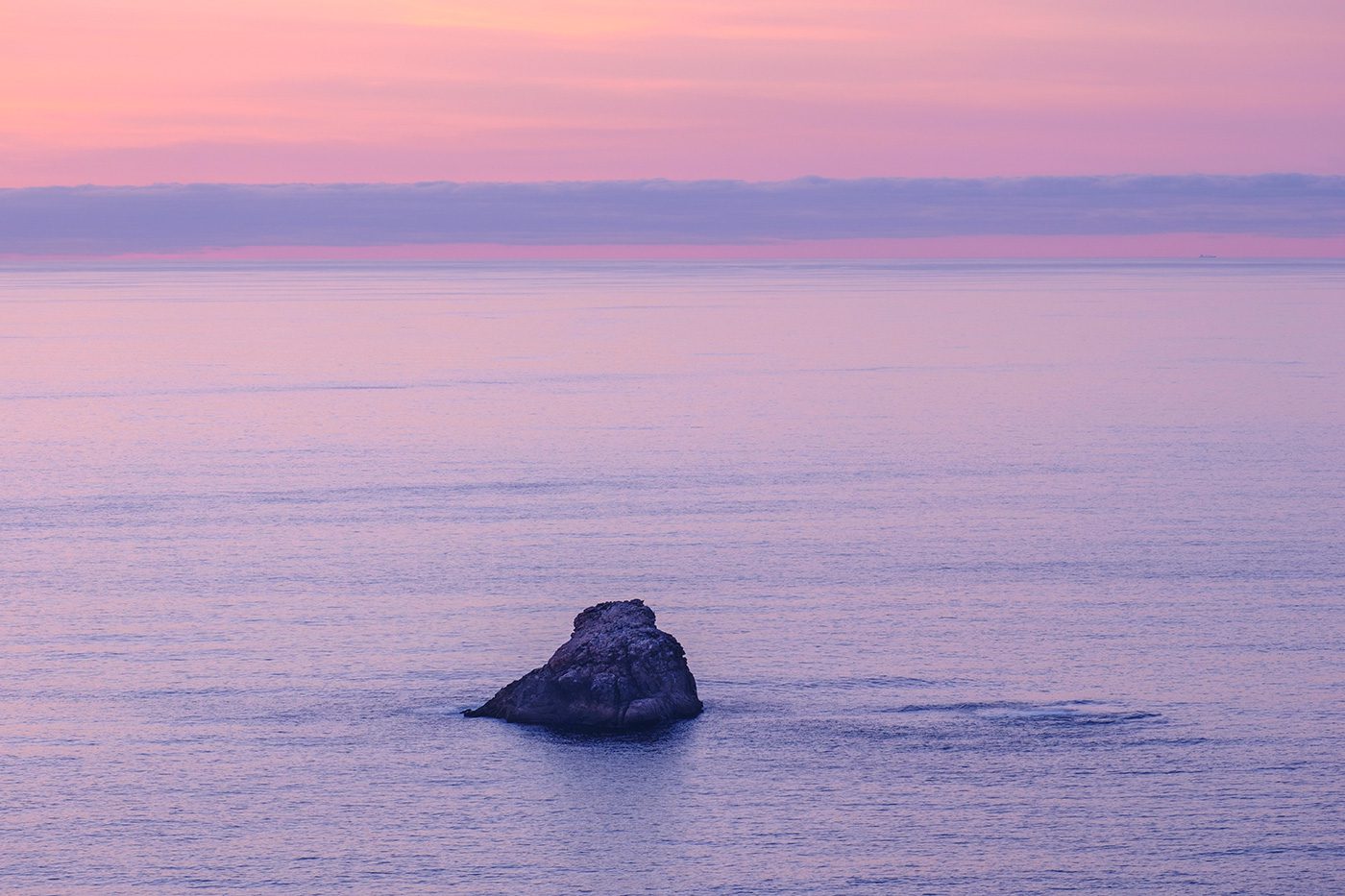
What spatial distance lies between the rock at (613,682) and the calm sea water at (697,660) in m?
0.97

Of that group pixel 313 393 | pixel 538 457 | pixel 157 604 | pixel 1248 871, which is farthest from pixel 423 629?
pixel 313 393

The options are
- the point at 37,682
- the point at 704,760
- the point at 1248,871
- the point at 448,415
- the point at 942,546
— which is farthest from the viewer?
the point at 448,415

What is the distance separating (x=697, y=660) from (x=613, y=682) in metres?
7.05

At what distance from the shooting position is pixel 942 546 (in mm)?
70062

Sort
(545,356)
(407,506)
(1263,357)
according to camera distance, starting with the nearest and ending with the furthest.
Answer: (407,506) < (1263,357) < (545,356)

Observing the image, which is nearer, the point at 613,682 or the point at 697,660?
the point at 613,682

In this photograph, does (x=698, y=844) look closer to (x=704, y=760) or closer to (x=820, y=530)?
(x=704, y=760)

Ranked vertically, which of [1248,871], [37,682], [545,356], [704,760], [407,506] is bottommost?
[1248,871]

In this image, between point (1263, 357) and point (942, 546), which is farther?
point (1263, 357)

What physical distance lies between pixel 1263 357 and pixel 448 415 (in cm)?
9295

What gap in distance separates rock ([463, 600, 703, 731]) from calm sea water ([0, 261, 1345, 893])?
969 mm

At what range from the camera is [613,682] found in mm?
46688

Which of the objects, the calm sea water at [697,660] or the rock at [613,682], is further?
the rock at [613,682]

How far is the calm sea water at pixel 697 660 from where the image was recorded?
38.5 metres
